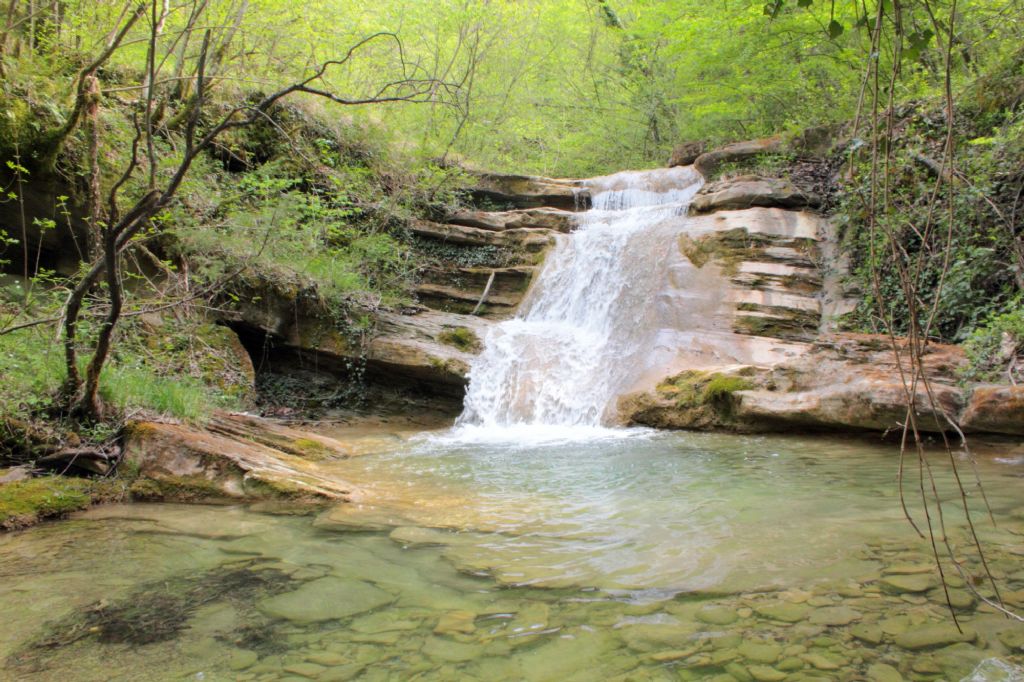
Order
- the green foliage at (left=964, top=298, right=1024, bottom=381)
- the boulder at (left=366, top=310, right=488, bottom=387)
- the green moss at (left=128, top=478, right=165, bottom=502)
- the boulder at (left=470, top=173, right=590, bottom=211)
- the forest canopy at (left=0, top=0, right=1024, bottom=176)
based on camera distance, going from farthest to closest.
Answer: the boulder at (left=470, top=173, right=590, bottom=211)
the boulder at (left=366, top=310, right=488, bottom=387)
the forest canopy at (left=0, top=0, right=1024, bottom=176)
the green foliage at (left=964, top=298, right=1024, bottom=381)
the green moss at (left=128, top=478, right=165, bottom=502)

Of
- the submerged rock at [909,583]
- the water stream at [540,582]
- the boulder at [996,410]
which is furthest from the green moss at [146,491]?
the boulder at [996,410]

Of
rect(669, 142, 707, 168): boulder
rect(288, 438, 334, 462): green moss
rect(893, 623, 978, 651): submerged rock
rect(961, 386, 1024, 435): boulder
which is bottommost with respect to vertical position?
rect(288, 438, 334, 462): green moss

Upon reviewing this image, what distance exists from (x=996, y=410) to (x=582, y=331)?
20.6ft

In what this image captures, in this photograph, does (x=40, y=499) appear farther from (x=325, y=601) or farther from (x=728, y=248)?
→ (x=728, y=248)

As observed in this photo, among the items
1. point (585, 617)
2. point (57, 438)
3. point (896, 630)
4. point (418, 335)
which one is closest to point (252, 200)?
point (418, 335)

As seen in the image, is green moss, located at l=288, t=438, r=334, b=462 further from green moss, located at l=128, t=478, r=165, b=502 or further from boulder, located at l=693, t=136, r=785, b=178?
boulder, located at l=693, t=136, r=785, b=178

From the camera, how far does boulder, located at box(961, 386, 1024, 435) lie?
5.46 m

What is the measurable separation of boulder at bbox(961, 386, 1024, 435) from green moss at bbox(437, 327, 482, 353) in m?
6.65

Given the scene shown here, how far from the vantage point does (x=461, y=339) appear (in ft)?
34.1

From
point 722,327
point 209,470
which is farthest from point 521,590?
point 722,327

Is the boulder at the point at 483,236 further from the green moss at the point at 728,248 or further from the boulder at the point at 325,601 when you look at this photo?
the boulder at the point at 325,601

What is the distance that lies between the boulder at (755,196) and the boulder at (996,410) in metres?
6.07

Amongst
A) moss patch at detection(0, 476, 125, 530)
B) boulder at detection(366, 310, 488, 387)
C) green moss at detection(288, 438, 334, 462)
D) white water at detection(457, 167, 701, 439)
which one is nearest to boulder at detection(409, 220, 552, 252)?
white water at detection(457, 167, 701, 439)

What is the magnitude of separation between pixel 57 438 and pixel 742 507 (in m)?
5.28
